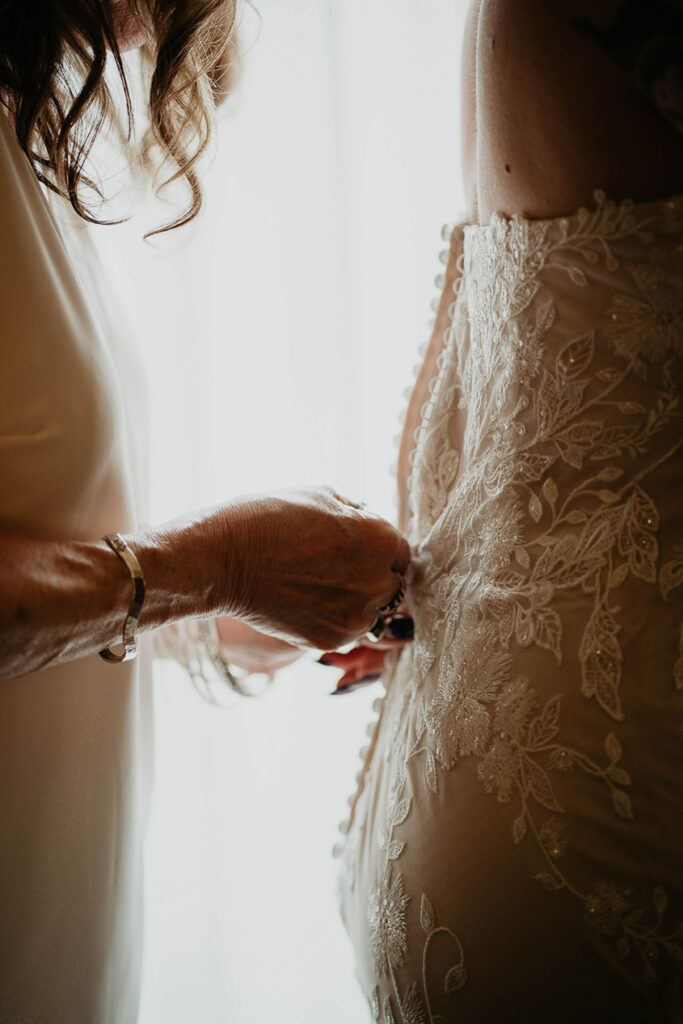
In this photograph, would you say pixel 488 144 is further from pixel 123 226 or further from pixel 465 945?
pixel 123 226

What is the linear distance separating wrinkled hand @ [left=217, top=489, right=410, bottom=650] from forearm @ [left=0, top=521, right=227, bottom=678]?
45 mm

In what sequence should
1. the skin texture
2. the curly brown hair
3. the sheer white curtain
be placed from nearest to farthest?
the skin texture < the curly brown hair < the sheer white curtain

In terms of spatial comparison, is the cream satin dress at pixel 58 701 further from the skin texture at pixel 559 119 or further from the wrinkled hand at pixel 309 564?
the skin texture at pixel 559 119

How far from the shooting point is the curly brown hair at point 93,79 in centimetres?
80

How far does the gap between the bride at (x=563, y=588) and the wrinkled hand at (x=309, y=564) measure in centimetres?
12

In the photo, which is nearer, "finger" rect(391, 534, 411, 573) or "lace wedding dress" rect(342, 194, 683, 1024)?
"lace wedding dress" rect(342, 194, 683, 1024)

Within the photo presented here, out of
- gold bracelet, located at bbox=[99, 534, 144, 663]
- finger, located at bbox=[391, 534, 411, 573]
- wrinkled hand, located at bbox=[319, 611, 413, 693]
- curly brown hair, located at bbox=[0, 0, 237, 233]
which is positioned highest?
curly brown hair, located at bbox=[0, 0, 237, 233]

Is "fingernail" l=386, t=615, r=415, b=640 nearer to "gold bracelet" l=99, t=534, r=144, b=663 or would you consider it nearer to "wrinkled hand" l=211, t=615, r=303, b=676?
"wrinkled hand" l=211, t=615, r=303, b=676

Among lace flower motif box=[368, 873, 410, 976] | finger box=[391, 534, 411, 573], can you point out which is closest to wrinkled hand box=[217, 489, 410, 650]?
finger box=[391, 534, 411, 573]

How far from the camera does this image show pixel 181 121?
102 centimetres

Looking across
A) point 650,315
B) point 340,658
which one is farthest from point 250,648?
point 650,315

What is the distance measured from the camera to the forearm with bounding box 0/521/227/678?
61cm

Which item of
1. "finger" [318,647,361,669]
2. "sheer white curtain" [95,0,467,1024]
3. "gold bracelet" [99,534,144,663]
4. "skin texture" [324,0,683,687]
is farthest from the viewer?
"sheer white curtain" [95,0,467,1024]

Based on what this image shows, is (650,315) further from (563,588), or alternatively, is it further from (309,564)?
(309,564)
